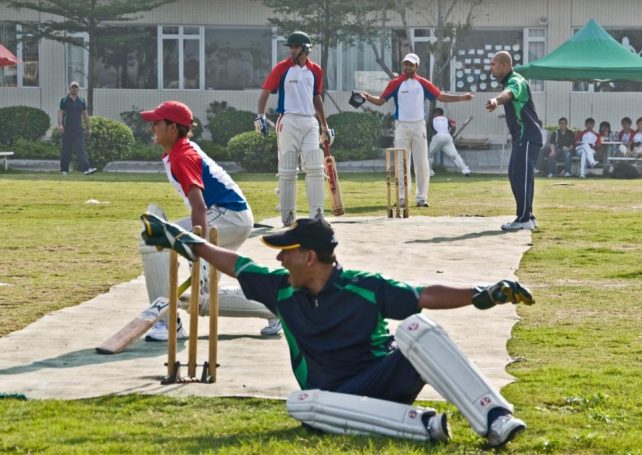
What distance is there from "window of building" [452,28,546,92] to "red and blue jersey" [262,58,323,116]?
79.2 ft

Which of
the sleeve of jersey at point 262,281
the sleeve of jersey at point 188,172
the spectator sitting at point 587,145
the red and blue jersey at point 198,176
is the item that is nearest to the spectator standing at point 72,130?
the spectator sitting at point 587,145

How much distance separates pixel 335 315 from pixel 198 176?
265 centimetres

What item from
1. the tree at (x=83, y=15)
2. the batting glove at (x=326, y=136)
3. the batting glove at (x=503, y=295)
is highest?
the tree at (x=83, y=15)

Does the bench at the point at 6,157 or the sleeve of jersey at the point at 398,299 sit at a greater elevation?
the sleeve of jersey at the point at 398,299

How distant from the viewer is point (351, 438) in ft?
20.6

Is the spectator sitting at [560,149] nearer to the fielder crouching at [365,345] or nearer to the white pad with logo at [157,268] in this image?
the white pad with logo at [157,268]

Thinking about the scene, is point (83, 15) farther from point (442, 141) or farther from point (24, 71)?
point (442, 141)

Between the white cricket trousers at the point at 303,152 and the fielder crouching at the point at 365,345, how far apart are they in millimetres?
9931

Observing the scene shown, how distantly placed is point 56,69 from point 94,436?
116 feet

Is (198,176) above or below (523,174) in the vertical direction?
above

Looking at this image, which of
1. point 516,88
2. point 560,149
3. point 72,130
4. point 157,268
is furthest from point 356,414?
point 560,149

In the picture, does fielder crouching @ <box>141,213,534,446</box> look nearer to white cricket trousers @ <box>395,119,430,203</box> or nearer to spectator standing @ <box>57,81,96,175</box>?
white cricket trousers @ <box>395,119,430,203</box>

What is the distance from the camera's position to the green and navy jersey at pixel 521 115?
1677 centimetres

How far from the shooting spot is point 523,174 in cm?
1695
